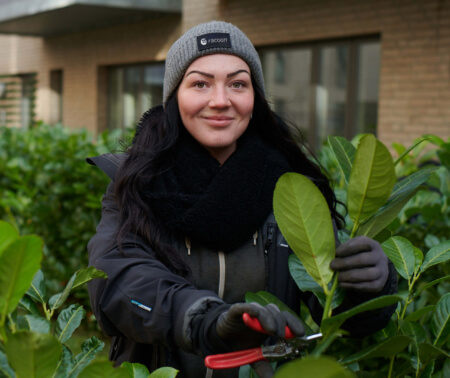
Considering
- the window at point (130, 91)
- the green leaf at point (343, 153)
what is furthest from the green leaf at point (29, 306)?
the window at point (130, 91)

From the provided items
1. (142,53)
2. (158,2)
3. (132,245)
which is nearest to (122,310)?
(132,245)

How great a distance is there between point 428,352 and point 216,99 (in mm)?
929

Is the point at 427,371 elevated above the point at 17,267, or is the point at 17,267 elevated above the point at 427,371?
the point at 17,267

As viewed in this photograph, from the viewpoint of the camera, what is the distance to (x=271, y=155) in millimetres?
2068

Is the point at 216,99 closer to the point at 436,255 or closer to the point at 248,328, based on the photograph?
the point at 436,255

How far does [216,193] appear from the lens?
1892mm

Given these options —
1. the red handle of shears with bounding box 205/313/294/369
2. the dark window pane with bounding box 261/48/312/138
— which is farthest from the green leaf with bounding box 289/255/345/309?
the dark window pane with bounding box 261/48/312/138

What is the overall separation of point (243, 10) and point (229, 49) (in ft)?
27.8

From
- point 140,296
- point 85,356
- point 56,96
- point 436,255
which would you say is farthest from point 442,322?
point 56,96

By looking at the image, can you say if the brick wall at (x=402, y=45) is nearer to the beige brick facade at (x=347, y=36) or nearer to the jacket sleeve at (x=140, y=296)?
the beige brick facade at (x=347, y=36)

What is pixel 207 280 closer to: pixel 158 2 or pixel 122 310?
pixel 122 310

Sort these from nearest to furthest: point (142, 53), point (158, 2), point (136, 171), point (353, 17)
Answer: point (136, 171) < point (353, 17) < point (158, 2) < point (142, 53)

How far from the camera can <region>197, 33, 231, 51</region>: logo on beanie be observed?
191 cm

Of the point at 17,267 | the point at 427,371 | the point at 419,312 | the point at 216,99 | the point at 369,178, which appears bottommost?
the point at 427,371
